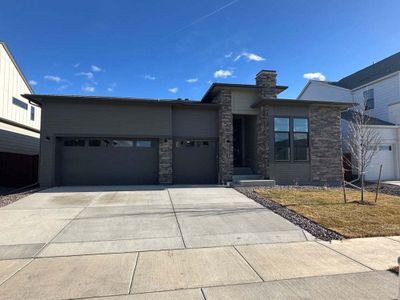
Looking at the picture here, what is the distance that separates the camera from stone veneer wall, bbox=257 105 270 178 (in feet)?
48.1

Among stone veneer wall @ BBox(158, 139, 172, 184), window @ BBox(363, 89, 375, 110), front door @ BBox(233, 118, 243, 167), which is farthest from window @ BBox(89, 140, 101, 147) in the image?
window @ BBox(363, 89, 375, 110)

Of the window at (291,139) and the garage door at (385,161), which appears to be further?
the garage door at (385,161)

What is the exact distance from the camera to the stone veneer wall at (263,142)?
14655mm

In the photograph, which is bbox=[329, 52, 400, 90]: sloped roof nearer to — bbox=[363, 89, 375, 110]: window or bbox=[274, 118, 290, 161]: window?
bbox=[363, 89, 375, 110]: window

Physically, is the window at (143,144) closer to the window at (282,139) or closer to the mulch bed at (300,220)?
the mulch bed at (300,220)

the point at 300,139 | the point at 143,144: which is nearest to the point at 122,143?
the point at 143,144

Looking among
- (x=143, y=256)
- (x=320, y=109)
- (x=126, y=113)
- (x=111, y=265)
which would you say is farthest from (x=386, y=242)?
(x=126, y=113)

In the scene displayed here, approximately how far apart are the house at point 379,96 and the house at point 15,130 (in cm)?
1901

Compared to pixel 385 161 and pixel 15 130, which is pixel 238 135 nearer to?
pixel 385 161

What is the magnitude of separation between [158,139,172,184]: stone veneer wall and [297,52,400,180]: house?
11.9m

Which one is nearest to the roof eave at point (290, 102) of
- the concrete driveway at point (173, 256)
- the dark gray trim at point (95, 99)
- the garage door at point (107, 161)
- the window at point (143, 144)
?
the dark gray trim at point (95, 99)

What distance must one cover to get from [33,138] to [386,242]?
21.9 metres

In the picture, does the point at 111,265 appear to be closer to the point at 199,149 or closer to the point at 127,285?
the point at 127,285

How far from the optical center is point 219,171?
15.0m
